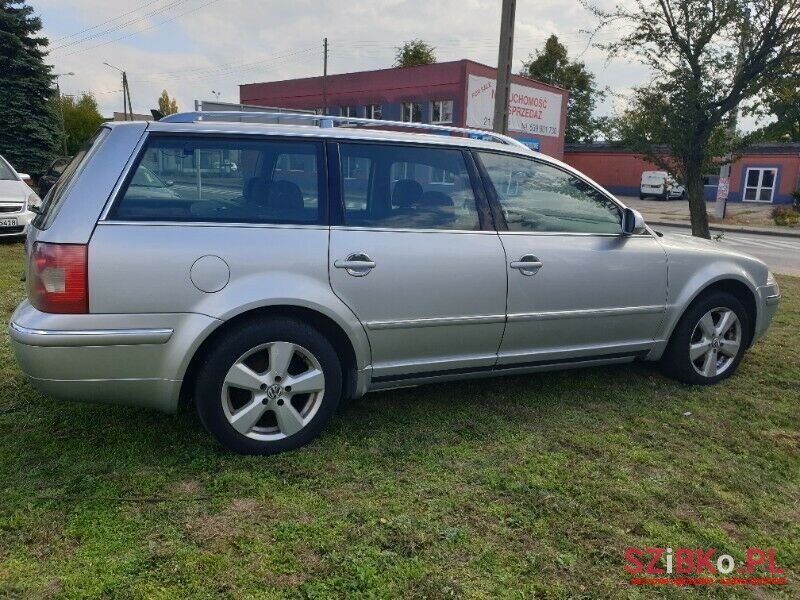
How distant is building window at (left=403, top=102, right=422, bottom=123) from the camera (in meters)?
28.5

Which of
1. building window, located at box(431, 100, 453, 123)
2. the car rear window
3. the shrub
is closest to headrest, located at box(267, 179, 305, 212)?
the car rear window

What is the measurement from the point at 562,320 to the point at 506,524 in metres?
1.50

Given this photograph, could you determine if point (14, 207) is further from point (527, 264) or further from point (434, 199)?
point (527, 264)

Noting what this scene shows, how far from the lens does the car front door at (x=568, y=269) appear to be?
366 cm

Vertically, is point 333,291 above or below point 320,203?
below

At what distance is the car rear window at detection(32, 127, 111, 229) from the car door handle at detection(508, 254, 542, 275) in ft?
7.25

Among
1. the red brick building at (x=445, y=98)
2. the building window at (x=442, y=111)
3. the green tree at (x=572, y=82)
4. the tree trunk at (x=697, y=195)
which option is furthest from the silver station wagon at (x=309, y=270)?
the green tree at (x=572, y=82)

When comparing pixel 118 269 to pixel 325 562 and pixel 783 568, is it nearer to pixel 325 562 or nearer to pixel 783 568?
pixel 325 562

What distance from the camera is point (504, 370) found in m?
3.77

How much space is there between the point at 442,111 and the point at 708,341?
24740mm

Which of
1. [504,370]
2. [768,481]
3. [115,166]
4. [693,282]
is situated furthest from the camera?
[693,282]

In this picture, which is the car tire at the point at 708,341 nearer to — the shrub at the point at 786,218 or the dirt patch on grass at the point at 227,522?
the dirt patch on grass at the point at 227,522

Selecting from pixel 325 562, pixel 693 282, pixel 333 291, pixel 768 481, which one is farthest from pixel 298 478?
pixel 693 282

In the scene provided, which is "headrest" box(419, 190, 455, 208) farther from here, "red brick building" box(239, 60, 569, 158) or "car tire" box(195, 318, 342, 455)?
"red brick building" box(239, 60, 569, 158)
